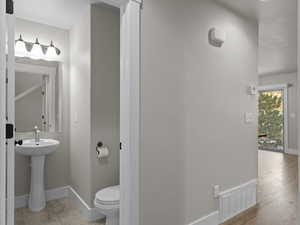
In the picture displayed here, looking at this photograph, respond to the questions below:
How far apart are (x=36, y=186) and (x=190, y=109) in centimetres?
217

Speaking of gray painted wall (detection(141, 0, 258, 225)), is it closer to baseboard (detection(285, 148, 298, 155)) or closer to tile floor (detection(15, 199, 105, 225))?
tile floor (detection(15, 199, 105, 225))

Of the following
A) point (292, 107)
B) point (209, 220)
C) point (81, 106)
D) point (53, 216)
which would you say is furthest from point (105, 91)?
point (292, 107)

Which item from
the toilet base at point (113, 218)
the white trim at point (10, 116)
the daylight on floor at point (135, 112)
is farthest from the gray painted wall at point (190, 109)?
the white trim at point (10, 116)

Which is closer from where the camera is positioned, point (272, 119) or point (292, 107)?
point (292, 107)

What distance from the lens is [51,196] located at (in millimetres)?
2801

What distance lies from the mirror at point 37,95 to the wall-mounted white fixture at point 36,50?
79 millimetres

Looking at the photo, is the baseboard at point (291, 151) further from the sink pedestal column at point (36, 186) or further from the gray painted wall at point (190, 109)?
the sink pedestal column at point (36, 186)

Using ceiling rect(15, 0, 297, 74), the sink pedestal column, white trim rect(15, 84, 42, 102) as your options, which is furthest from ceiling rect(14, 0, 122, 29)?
the sink pedestal column

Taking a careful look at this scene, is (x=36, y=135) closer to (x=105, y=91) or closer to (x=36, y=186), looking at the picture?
(x=36, y=186)

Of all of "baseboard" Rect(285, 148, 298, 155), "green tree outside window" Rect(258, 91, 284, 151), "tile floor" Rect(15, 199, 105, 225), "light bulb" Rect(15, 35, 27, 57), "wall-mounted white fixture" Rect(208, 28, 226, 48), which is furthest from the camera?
"green tree outside window" Rect(258, 91, 284, 151)

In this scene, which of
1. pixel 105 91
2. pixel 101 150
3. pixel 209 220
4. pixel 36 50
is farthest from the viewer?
pixel 36 50

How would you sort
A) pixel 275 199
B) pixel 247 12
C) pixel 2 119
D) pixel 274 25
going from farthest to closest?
1. pixel 274 25
2. pixel 275 199
3. pixel 247 12
4. pixel 2 119

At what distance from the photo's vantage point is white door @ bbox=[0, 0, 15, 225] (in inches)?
41.4

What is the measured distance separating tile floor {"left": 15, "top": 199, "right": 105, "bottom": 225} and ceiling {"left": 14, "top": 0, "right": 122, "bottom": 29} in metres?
2.50
